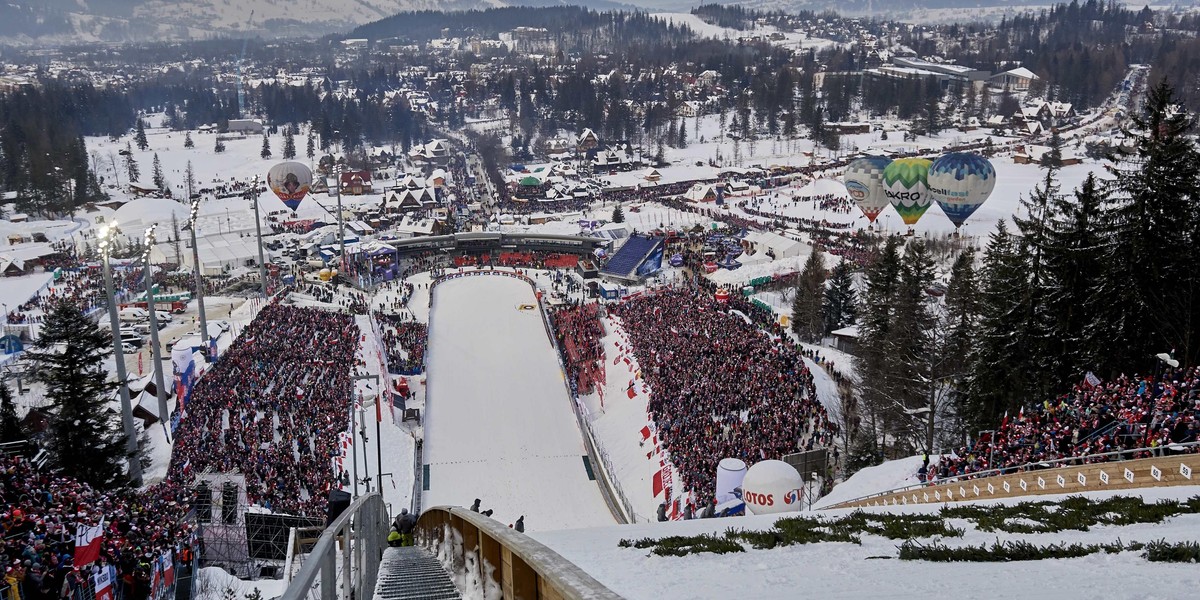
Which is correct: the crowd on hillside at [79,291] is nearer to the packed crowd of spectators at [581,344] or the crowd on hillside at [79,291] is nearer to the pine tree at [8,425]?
the pine tree at [8,425]

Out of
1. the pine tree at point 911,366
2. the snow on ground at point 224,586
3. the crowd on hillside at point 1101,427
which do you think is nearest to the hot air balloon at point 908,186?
the pine tree at point 911,366

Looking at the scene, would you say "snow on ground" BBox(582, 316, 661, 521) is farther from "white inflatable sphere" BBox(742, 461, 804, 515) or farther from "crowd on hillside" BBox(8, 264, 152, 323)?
"crowd on hillside" BBox(8, 264, 152, 323)

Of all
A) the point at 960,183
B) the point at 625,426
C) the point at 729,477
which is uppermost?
the point at 960,183

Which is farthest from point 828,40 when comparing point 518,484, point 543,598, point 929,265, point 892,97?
point 543,598

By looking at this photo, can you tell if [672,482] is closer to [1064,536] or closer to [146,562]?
[146,562]

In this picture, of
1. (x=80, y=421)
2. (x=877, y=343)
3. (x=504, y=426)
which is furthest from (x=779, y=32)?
(x=80, y=421)

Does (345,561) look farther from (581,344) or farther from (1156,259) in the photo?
(581,344)
